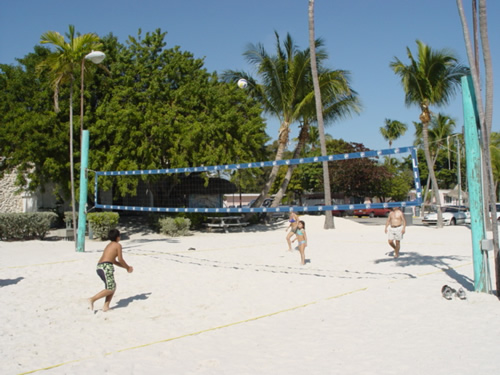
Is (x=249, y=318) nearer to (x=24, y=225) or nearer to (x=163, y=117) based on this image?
(x=24, y=225)

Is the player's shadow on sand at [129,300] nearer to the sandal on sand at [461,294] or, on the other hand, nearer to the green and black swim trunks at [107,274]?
the green and black swim trunks at [107,274]

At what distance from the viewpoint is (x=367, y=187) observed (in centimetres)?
4094

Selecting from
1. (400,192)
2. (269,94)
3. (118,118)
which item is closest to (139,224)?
(118,118)

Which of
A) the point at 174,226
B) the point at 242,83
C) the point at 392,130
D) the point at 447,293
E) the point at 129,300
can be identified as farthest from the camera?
the point at 392,130

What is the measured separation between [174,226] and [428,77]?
40.9 ft

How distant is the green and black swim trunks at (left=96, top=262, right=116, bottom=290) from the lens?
6.82m

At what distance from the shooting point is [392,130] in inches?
2208

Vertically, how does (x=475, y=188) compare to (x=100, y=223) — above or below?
above

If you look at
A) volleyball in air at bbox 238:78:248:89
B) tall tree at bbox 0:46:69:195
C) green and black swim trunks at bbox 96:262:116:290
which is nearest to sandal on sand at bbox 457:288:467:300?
green and black swim trunks at bbox 96:262:116:290

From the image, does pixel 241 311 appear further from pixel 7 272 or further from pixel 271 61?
pixel 271 61

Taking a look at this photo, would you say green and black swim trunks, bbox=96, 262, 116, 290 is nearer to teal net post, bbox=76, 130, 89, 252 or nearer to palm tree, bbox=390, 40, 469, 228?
teal net post, bbox=76, 130, 89, 252

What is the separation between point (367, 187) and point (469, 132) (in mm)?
34351

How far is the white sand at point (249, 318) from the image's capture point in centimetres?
464

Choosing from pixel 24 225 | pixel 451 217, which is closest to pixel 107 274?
pixel 24 225
